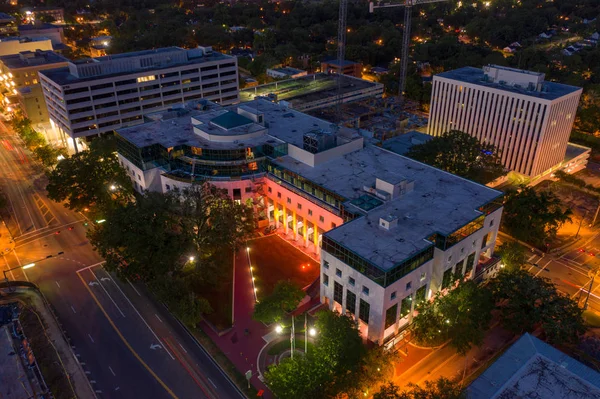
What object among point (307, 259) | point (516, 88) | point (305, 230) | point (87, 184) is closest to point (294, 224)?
point (305, 230)

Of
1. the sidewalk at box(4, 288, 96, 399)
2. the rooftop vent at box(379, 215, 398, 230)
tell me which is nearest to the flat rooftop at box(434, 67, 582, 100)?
the rooftop vent at box(379, 215, 398, 230)

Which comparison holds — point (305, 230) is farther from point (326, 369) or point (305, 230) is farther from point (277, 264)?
point (326, 369)

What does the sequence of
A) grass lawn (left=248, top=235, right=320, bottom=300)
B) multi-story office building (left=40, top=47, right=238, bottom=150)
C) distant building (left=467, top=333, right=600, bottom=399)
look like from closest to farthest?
1. distant building (left=467, top=333, right=600, bottom=399)
2. grass lawn (left=248, top=235, right=320, bottom=300)
3. multi-story office building (left=40, top=47, right=238, bottom=150)

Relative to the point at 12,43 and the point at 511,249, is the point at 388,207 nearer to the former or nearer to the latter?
the point at 511,249

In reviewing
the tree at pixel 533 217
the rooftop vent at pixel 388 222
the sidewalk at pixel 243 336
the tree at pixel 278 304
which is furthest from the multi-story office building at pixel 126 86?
the tree at pixel 533 217


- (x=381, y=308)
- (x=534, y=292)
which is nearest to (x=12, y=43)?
(x=381, y=308)

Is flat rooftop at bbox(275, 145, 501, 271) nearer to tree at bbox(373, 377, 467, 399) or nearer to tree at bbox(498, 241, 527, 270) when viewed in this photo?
tree at bbox(498, 241, 527, 270)
